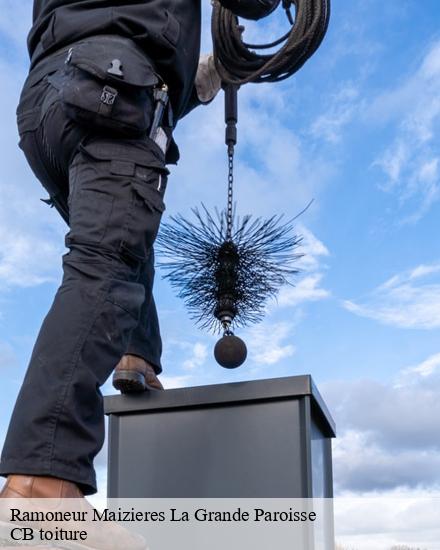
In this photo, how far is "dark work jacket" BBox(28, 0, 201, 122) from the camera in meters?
1.54

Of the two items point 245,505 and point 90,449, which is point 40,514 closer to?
point 90,449

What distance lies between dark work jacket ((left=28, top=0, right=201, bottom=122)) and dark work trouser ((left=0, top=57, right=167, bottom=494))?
0.12 meters

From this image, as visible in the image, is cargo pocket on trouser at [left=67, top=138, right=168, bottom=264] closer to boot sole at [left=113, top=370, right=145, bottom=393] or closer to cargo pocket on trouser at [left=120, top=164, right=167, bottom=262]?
cargo pocket on trouser at [left=120, top=164, right=167, bottom=262]

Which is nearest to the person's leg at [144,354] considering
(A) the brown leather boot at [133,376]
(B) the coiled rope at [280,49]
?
(A) the brown leather boot at [133,376]

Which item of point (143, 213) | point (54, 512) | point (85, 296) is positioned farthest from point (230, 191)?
point (54, 512)

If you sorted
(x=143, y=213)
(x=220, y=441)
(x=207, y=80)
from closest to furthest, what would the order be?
(x=143, y=213), (x=220, y=441), (x=207, y=80)

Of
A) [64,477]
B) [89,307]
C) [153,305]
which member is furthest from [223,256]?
[64,477]

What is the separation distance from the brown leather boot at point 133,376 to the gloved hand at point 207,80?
703 millimetres

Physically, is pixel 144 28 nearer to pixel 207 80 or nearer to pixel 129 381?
pixel 207 80

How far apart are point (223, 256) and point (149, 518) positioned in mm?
703

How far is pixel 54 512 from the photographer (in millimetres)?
1196

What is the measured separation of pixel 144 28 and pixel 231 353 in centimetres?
83

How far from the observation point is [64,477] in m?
1.23

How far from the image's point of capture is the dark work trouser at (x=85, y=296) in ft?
4.08
